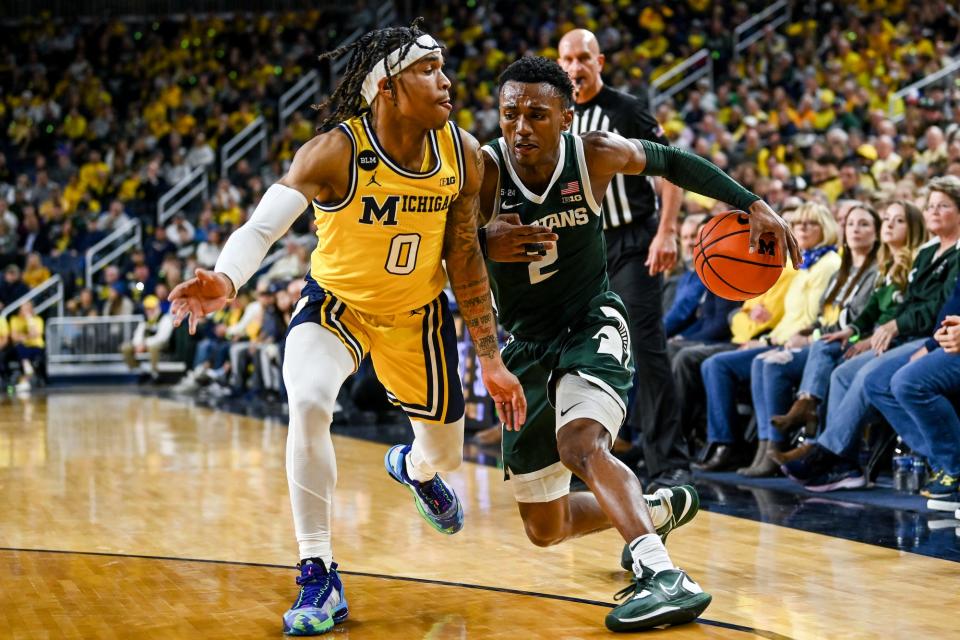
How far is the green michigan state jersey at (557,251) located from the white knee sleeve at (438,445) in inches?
15.9

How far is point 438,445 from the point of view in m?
3.95

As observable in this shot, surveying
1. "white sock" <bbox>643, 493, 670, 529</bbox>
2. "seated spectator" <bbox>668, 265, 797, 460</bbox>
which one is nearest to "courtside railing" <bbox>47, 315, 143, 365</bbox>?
"seated spectator" <bbox>668, 265, 797, 460</bbox>

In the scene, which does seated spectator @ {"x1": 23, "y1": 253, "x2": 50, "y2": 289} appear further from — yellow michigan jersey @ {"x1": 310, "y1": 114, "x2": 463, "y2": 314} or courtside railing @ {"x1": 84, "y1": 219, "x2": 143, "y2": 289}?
yellow michigan jersey @ {"x1": 310, "y1": 114, "x2": 463, "y2": 314}

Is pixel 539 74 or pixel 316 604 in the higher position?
pixel 539 74

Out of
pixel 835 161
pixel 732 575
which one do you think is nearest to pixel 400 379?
pixel 732 575

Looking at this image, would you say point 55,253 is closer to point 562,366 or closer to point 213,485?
point 213,485

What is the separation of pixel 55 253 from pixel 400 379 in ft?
52.7

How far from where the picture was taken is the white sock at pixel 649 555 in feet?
10.4

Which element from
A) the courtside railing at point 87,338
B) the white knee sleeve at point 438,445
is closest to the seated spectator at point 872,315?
the white knee sleeve at point 438,445

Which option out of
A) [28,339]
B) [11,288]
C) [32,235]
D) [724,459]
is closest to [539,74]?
[724,459]

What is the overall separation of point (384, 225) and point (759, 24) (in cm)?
1549

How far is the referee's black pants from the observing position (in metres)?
5.64

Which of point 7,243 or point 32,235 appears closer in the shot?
point 7,243

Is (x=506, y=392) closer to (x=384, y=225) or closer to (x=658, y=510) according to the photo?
(x=384, y=225)
